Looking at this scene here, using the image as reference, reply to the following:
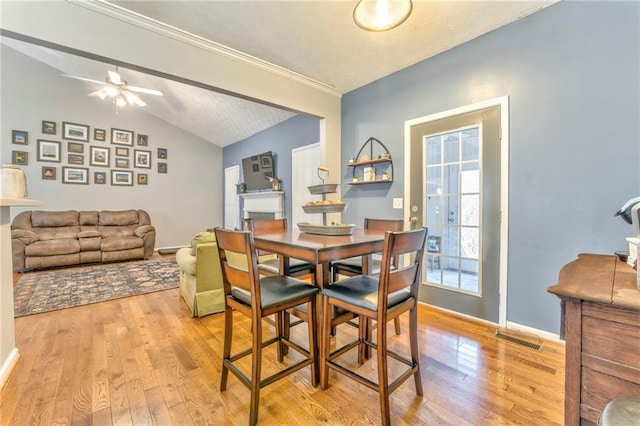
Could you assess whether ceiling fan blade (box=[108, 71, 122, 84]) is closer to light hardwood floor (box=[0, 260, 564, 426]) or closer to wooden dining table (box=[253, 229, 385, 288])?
light hardwood floor (box=[0, 260, 564, 426])

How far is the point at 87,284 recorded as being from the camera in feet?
11.9

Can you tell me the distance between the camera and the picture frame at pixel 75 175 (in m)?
5.24

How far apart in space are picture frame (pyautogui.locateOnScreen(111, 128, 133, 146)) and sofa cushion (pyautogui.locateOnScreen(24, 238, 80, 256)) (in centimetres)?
229

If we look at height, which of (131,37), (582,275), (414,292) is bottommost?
(414,292)

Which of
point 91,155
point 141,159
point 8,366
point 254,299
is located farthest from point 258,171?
point 254,299

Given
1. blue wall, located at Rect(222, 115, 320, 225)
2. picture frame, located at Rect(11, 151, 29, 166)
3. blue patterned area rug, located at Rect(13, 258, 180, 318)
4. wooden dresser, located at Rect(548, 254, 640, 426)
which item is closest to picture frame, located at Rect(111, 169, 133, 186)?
picture frame, located at Rect(11, 151, 29, 166)

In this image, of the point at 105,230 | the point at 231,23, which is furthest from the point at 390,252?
the point at 105,230

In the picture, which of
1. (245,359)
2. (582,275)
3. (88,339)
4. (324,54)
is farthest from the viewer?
(324,54)

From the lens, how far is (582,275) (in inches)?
41.1

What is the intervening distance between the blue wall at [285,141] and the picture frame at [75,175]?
3.18m

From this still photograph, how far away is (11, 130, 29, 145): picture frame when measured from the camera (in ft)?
15.6

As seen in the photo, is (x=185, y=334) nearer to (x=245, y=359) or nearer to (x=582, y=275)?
(x=245, y=359)

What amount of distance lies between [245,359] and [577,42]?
131 inches

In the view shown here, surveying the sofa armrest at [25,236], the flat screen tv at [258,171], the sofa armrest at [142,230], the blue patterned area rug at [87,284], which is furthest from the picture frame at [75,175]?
the flat screen tv at [258,171]
